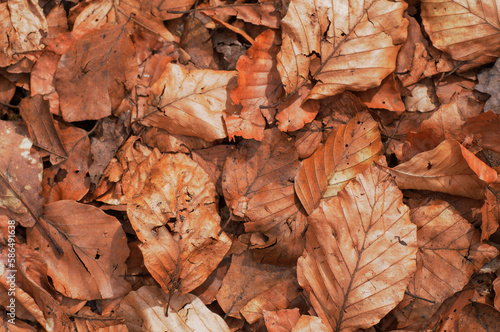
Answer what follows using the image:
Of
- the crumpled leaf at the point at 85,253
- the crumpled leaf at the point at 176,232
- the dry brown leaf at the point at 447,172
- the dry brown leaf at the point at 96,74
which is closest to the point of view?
the dry brown leaf at the point at 447,172

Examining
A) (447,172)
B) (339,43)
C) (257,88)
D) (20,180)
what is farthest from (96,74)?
(447,172)

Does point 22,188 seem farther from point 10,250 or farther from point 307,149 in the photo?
point 307,149

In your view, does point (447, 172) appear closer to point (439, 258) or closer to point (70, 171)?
point (439, 258)

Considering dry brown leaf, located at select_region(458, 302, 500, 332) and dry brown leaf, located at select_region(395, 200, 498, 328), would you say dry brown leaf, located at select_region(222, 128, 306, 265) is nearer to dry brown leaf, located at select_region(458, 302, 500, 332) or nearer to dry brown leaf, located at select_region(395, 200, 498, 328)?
dry brown leaf, located at select_region(395, 200, 498, 328)

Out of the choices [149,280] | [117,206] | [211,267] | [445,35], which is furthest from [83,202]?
[445,35]

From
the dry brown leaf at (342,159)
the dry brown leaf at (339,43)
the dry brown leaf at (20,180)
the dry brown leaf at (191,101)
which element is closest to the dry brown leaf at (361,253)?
the dry brown leaf at (342,159)

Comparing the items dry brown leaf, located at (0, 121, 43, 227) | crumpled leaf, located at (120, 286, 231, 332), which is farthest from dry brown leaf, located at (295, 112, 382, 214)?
dry brown leaf, located at (0, 121, 43, 227)

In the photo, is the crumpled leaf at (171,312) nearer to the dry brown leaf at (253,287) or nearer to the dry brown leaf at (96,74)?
the dry brown leaf at (253,287)
